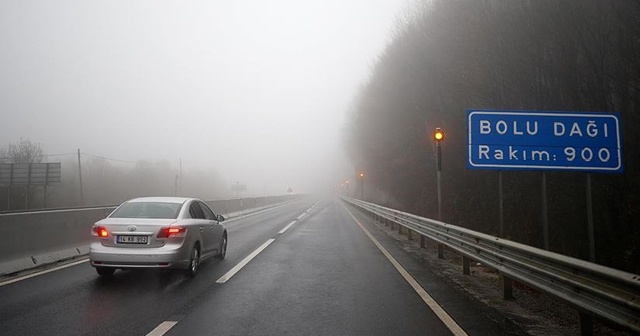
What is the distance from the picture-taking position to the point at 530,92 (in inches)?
528

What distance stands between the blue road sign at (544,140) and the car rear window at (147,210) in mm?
6204

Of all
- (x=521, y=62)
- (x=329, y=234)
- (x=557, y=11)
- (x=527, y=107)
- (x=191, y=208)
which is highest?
(x=557, y=11)

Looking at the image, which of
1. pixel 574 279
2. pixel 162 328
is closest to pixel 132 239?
pixel 162 328

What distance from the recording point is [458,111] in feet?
59.4

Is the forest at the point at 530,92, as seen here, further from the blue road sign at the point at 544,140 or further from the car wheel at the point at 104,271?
the car wheel at the point at 104,271

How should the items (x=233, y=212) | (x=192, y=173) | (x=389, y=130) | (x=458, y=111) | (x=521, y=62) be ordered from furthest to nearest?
1. (x=192, y=173)
2. (x=389, y=130)
3. (x=233, y=212)
4. (x=458, y=111)
5. (x=521, y=62)

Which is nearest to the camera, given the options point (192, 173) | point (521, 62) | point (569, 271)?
point (569, 271)

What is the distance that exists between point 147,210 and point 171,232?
3.60 feet

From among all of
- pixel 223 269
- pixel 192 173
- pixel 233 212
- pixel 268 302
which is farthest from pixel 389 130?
pixel 192 173

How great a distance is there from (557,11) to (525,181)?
5570 mm

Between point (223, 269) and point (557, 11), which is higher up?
point (557, 11)

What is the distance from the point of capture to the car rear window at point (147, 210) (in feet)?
24.2

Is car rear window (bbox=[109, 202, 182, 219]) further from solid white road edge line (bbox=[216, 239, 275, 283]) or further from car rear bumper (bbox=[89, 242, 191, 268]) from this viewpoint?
solid white road edge line (bbox=[216, 239, 275, 283])

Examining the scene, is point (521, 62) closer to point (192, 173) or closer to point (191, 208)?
point (191, 208)
